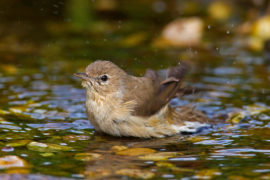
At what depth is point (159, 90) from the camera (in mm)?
6480

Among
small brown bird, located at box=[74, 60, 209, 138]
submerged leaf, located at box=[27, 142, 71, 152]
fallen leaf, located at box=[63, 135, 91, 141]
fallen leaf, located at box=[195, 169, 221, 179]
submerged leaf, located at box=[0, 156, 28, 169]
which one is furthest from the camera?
small brown bird, located at box=[74, 60, 209, 138]

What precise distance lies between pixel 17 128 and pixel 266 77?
4324 millimetres

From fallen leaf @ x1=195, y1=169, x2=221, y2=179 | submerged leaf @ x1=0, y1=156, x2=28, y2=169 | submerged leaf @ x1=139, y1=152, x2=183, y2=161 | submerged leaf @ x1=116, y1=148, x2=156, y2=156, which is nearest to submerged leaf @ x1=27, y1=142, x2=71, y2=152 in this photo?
submerged leaf @ x1=0, y1=156, x2=28, y2=169

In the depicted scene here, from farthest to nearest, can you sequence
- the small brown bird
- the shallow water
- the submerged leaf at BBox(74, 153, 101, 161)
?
the small brown bird
the submerged leaf at BBox(74, 153, 101, 161)
the shallow water

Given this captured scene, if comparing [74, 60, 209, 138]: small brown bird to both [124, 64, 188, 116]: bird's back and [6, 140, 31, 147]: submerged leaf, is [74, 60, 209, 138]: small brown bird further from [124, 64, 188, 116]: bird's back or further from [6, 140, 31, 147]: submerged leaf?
[6, 140, 31, 147]: submerged leaf

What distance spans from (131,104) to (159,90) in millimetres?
536

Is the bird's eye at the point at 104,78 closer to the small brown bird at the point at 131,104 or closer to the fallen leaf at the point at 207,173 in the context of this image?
the small brown bird at the point at 131,104

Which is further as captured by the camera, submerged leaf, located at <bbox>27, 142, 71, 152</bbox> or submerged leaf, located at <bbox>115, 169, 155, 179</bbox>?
submerged leaf, located at <bbox>27, 142, 71, 152</bbox>

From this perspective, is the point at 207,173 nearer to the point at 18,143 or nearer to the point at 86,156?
the point at 86,156

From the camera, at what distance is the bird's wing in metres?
6.20

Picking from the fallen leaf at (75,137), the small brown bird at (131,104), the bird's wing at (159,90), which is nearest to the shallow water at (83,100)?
the fallen leaf at (75,137)

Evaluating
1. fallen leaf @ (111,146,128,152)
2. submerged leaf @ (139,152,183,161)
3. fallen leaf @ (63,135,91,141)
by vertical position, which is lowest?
submerged leaf @ (139,152,183,161)

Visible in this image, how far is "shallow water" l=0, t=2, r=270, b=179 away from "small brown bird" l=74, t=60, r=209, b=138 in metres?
0.18

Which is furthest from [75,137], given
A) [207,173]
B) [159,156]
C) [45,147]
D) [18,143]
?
[207,173]
